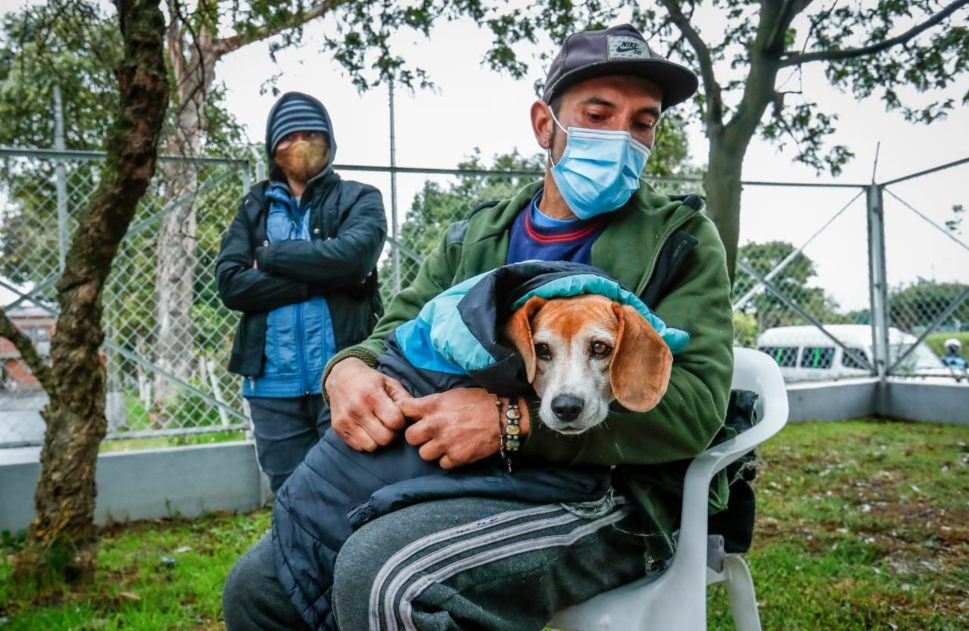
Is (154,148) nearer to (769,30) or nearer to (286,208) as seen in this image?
(286,208)

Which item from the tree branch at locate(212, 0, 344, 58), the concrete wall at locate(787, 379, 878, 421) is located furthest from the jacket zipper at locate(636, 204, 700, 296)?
the concrete wall at locate(787, 379, 878, 421)

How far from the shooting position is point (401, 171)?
16.2ft

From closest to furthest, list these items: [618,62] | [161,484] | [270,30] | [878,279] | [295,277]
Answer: [618,62] < [295,277] < [161,484] < [270,30] < [878,279]

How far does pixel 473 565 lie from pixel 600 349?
0.42m

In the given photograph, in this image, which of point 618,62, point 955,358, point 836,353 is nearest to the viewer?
point 618,62

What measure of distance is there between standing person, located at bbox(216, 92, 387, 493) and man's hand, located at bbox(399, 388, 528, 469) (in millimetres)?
1740

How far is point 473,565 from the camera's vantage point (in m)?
1.17

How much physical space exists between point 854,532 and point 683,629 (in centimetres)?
300

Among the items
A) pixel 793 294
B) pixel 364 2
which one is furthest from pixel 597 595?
pixel 793 294

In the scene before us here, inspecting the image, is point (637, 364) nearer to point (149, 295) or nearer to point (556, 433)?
point (556, 433)

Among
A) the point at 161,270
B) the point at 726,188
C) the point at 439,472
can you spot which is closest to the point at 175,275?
the point at 161,270

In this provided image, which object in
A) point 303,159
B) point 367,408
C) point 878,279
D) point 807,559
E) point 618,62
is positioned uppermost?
point 303,159

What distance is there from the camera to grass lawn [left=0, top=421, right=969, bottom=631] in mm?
2834

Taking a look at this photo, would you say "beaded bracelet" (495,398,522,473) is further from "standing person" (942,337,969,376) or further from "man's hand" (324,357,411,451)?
"standing person" (942,337,969,376)
